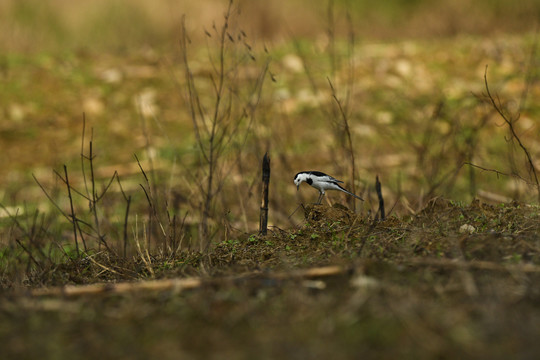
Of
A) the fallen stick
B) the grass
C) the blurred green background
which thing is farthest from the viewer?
A: the blurred green background

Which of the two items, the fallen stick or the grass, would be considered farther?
the fallen stick

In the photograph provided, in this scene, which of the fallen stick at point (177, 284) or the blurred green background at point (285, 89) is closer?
the fallen stick at point (177, 284)

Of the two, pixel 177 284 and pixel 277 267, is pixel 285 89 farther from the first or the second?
pixel 177 284

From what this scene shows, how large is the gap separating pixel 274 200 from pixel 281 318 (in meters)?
2.47

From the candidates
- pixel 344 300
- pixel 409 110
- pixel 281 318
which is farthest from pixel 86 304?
pixel 409 110

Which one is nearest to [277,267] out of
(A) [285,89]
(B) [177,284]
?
(B) [177,284]

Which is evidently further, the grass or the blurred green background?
the blurred green background

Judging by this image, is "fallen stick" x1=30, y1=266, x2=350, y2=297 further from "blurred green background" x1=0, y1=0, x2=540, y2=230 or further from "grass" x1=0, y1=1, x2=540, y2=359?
"blurred green background" x1=0, y1=0, x2=540, y2=230

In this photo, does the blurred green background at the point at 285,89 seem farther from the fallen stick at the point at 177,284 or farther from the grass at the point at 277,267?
the fallen stick at the point at 177,284

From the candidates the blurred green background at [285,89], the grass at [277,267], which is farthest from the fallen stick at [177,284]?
the blurred green background at [285,89]

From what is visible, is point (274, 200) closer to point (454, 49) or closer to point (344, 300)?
point (344, 300)

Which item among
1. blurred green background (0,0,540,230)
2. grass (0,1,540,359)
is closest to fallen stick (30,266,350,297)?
grass (0,1,540,359)

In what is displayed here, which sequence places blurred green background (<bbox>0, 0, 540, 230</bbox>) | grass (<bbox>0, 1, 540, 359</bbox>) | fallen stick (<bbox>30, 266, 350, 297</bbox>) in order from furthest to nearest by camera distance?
blurred green background (<bbox>0, 0, 540, 230</bbox>), fallen stick (<bbox>30, 266, 350, 297</bbox>), grass (<bbox>0, 1, 540, 359</bbox>)

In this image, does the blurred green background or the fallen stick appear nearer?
the fallen stick
